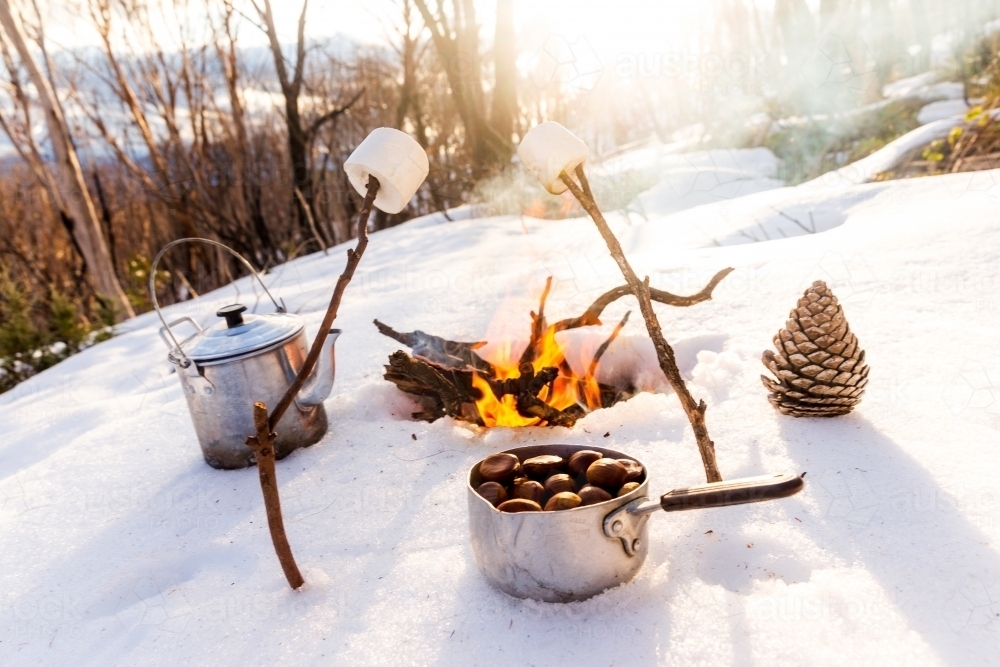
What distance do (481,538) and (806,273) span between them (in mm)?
1992

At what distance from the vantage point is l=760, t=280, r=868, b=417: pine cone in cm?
Result: 170

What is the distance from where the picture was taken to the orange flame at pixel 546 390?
6.81ft

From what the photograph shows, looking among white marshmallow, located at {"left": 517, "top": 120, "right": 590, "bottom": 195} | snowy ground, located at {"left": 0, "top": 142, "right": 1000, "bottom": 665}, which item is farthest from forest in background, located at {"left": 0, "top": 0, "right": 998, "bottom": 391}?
white marshmallow, located at {"left": 517, "top": 120, "right": 590, "bottom": 195}

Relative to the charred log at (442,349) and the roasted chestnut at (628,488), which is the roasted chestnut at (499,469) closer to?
the roasted chestnut at (628,488)

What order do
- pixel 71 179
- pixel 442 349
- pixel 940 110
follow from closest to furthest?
pixel 442 349 < pixel 71 179 < pixel 940 110

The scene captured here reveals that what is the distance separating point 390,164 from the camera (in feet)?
4.49

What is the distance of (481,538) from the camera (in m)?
1.28

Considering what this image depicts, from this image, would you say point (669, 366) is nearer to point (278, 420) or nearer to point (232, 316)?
point (278, 420)

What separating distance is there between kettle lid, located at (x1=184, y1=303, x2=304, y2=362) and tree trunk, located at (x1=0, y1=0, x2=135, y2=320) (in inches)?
191

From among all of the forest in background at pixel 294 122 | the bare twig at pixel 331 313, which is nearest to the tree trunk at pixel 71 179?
the forest in background at pixel 294 122

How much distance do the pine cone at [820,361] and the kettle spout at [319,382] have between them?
1.42 metres

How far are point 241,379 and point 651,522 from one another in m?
1.32

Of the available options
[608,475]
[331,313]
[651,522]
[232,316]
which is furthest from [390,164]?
[651,522]

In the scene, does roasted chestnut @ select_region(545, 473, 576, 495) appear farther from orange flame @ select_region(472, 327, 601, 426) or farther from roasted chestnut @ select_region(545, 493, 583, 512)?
orange flame @ select_region(472, 327, 601, 426)
